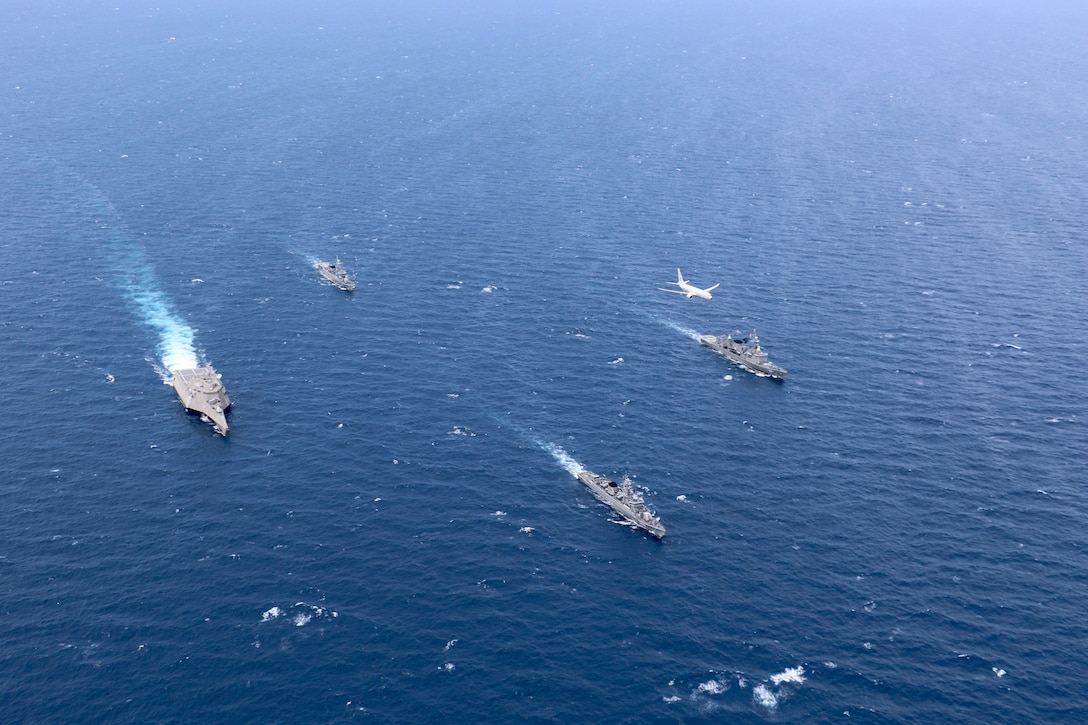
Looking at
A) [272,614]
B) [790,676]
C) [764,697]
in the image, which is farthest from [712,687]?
[272,614]

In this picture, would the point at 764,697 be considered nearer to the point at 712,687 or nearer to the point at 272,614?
the point at 712,687

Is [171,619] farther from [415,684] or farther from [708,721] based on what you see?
[708,721]

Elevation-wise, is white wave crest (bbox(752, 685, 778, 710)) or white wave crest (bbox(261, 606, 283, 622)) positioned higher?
white wave crest (bbox(261, 606, 283, 622))

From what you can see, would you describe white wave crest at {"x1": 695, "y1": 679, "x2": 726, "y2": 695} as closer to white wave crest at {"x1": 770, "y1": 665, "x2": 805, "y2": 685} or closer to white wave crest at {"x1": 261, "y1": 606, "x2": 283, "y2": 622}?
white wave crest at {"x1": 770, "y1": 665, "x2": 805, "y2": 685}

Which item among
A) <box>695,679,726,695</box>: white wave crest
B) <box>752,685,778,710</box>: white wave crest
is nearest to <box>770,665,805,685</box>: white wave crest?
<box>752,685,778,710</box>: white wave crest

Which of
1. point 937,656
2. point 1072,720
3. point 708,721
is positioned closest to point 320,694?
point 708,721

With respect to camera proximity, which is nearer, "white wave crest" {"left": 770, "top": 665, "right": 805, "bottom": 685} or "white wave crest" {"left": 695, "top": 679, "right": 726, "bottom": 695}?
"white wave crest" {"left": 695, "top": 679, "right": 726, "bottom": 695}

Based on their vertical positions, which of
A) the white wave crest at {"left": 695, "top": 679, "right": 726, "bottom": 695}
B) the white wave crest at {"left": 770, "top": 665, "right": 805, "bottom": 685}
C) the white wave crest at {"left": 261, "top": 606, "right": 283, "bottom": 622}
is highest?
the white wave crest at {"left": 261, "top": 606, "right": 283, "bottom": 622}

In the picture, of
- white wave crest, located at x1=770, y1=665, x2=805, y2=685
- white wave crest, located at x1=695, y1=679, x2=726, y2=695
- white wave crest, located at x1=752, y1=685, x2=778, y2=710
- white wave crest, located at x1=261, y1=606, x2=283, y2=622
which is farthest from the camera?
white wave crest, located at x1=261, y1=606, x2=283, y2=622

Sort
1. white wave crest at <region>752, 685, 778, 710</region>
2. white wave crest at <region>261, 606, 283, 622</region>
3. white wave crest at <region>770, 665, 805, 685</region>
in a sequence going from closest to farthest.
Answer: white wave crest at <region>752, 685, 778, 710</region>
white wave crest at <region>770, 665, 805, 685</region>
white wave crest at <region>261, 606, 283, 622</region>

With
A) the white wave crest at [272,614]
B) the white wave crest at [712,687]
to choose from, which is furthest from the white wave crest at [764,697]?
the white wave crest at [272,614]

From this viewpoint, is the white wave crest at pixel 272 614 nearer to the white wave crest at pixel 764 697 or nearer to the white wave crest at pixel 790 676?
the white wave crest at pixel 764 697
